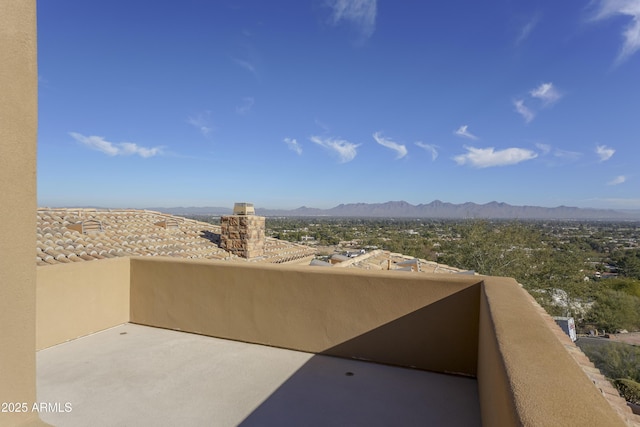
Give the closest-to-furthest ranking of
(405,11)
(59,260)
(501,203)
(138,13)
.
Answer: (59,260)
(138,13)
(405,11)
(501,203)

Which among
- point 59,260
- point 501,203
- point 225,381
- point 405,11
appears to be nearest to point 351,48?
point 405,11

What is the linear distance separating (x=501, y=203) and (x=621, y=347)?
180 meters

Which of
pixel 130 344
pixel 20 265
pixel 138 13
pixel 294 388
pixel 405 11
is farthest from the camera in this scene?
pixel 405 11

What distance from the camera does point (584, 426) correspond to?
42.1 inches

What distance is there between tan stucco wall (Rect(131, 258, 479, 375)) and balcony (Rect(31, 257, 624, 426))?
15 millimetres

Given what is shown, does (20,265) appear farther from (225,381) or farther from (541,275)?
(541,275)

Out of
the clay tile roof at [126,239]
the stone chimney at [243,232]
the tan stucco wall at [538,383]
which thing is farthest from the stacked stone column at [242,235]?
the tan stucco wall at [538,383]

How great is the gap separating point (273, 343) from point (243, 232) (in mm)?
5344

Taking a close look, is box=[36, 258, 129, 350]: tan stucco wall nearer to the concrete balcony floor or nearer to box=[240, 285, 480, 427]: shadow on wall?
the concrete balcony floor

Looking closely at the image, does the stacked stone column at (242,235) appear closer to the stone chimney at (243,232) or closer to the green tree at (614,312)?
the stone chimney at (243,232)

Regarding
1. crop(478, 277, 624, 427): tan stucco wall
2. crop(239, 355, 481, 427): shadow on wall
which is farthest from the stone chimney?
crop(478, 277, 624, 427): tan stucco wall

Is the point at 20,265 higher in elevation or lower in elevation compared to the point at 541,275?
higher

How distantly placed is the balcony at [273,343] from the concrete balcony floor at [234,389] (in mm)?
18

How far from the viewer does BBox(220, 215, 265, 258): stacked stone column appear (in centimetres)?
967
